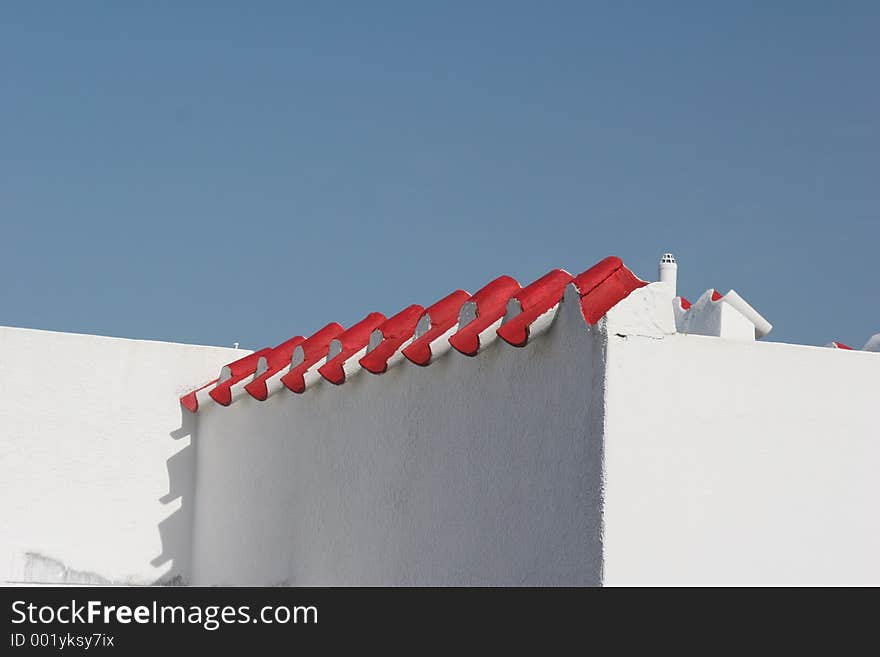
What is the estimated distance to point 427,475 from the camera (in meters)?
6.65

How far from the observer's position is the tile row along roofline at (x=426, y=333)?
5465mm

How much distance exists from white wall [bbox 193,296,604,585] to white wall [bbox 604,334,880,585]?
5.8 inches

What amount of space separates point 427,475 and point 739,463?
73.8 inches

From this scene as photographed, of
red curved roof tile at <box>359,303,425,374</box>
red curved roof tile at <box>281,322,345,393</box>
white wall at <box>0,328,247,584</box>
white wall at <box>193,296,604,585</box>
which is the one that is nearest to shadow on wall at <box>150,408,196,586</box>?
white wall at <box>0,328,247,584</box>

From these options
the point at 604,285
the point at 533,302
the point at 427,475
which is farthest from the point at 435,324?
the point at 604,285

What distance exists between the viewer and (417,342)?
6559 millimetres

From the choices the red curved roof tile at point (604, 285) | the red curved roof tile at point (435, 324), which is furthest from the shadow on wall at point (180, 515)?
the red curved roof tile at point (604, 285)

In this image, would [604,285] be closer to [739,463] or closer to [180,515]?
[739,463]

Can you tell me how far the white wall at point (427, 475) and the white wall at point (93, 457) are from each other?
622 millimetres

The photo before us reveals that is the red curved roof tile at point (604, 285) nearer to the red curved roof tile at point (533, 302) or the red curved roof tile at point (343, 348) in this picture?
the red curved roof tile at point (533, 302)

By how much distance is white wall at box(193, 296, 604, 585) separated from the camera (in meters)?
5.38
